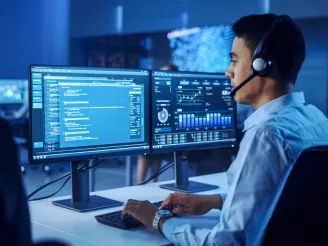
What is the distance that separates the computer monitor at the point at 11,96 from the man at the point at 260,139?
5.58 meters

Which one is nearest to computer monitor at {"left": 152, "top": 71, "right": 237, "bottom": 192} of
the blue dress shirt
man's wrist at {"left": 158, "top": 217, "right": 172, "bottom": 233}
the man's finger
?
the man's finger

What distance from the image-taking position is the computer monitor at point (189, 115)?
6.81ft

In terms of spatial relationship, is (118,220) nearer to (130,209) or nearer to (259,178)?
(130,209)

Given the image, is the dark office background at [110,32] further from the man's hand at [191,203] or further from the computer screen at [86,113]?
the man's hand at [191,203]

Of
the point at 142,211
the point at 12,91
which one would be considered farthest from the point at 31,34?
the point at 142,211

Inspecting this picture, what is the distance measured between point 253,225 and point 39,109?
2.81 ft

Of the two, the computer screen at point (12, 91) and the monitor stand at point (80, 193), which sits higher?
the computer screen at point (12, 91)

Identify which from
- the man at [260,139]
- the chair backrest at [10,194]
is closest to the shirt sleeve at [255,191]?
the man at [260,139]

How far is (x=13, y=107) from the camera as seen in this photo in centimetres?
695

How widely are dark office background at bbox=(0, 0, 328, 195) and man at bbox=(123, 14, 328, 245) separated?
11.4 ft

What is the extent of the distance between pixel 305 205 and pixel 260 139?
0.20 meters

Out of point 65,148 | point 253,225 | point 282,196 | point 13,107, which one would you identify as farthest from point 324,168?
point 13,107

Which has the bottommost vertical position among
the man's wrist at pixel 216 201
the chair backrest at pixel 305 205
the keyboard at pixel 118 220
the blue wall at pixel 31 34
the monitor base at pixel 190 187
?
the keyboard at pixel 118 220

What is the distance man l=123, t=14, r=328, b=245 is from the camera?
126 centimetres
